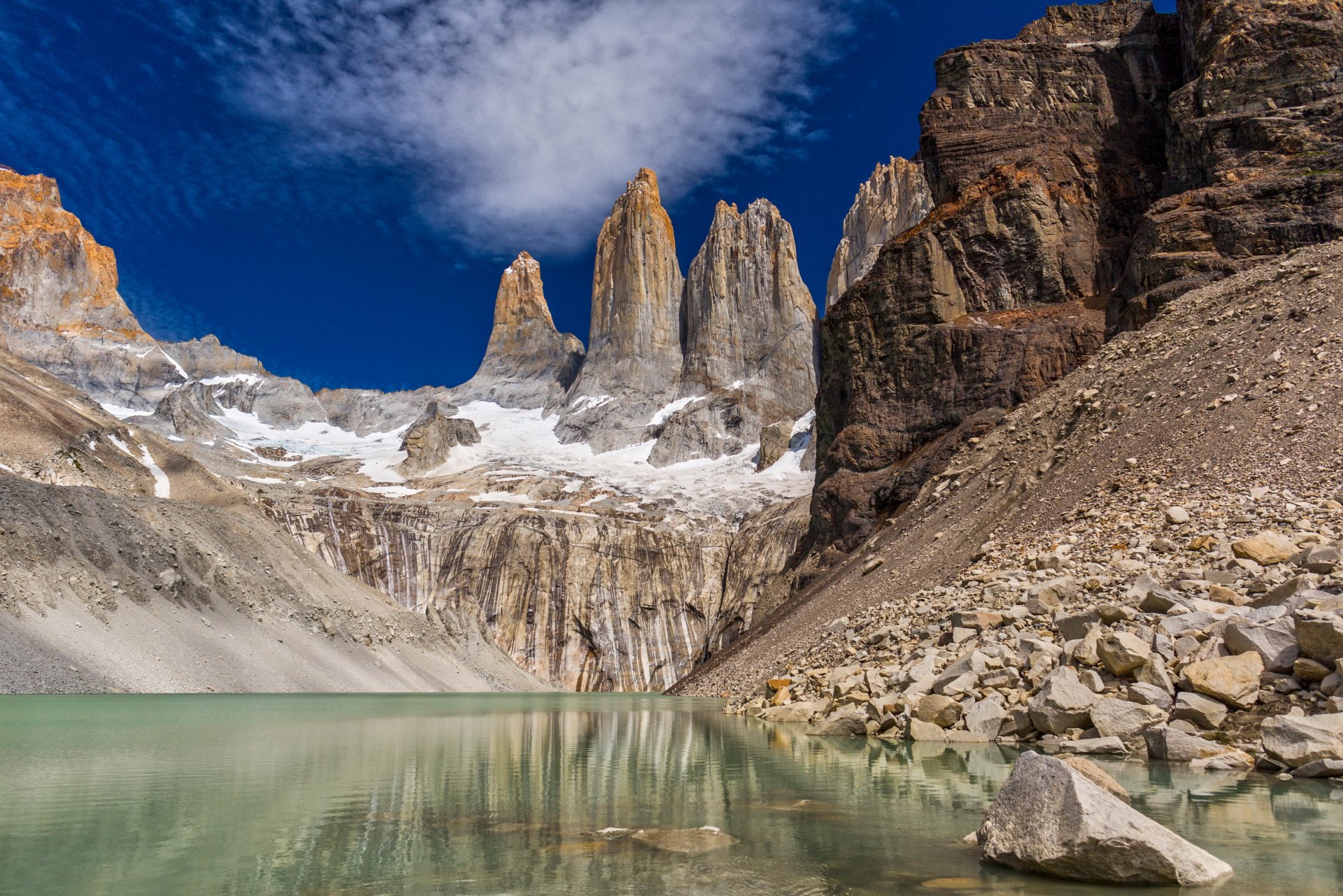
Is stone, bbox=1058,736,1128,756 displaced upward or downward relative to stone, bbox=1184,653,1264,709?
downward

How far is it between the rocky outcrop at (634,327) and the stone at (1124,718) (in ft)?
468

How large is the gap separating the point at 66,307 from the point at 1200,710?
218909 mm

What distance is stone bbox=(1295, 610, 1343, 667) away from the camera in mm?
9664

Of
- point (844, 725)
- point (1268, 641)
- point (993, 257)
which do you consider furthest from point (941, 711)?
point (993, 257)

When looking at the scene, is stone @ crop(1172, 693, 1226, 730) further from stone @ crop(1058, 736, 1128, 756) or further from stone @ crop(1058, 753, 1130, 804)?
stone @ crop(1058, 753, 1130, 804)

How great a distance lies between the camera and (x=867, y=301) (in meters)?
45.7

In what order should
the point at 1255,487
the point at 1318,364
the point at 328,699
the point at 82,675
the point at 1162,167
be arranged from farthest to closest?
the point at 1162,167 → the point at 328,699 → the point at 82,675 → the point at 1318,364 → the point at 1255,487

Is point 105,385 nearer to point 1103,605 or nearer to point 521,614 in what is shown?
point 521,614

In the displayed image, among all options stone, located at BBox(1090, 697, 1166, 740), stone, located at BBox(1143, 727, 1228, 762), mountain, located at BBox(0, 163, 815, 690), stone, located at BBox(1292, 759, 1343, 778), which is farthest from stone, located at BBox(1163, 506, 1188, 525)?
mountain, located at BBox(0, 163, 815, 690)

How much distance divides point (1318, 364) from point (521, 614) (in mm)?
70920

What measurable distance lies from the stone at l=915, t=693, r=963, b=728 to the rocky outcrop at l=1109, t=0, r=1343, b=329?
84.0ft

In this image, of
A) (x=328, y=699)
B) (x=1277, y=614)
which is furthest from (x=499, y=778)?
(x=328, y=699)

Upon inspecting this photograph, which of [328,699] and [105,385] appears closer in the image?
[328,699]

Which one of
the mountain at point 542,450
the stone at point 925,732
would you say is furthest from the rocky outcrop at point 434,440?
the stone at point 925,732
